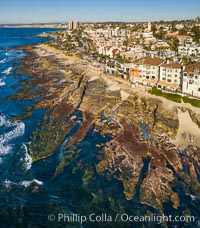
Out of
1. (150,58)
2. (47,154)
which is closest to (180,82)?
(150,58)

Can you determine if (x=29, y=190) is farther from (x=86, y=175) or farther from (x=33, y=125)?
(x=33, y=125)

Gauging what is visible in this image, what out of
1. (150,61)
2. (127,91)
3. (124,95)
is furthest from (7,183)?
(150,61)

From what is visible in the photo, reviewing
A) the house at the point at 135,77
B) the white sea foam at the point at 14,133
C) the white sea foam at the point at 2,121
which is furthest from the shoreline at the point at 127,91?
the white sea foam at the point at 2,121

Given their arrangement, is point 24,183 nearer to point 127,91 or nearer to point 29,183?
point 29,183

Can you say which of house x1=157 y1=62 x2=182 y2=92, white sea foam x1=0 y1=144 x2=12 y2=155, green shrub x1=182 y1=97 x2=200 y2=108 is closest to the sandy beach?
green shrub x1=182 y1=97 x2=200 y2=108

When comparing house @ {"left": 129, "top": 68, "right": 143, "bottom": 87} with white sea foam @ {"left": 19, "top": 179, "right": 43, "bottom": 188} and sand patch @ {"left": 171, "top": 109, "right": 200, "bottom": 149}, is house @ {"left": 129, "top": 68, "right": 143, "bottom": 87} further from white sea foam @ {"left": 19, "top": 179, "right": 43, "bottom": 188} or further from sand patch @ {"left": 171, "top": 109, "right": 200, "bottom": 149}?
white sea foam @ {"left": 19, "top": 179, "right": 43, "bottom": 188}
